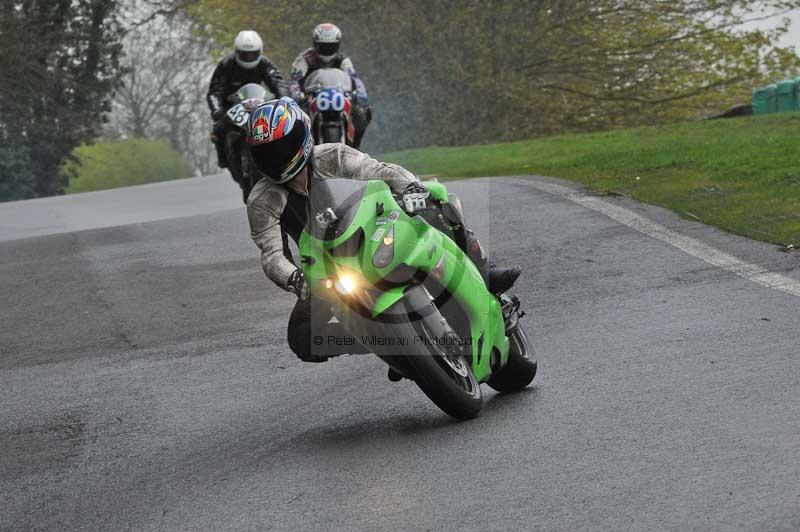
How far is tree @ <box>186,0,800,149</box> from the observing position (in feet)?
113

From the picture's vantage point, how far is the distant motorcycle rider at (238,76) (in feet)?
54.7

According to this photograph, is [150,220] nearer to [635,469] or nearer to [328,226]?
[328,226]

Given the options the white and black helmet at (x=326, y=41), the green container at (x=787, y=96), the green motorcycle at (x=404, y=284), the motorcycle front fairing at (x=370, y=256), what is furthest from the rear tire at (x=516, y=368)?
the green container at (x=787, y=96)

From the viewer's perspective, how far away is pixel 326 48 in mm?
17234

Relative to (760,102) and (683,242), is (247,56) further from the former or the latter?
(760,102)

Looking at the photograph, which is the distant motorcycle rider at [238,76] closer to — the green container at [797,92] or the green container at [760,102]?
the green container at [797,92]

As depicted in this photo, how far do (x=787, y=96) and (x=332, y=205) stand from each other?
66.5 ft

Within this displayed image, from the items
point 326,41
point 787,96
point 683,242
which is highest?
point 326,41

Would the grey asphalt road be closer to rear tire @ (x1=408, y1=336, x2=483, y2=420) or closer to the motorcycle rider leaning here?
rear tire @ (x1=408, y1=336, x2=483, y2=420)

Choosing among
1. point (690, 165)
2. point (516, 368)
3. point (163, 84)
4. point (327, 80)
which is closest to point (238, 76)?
point (327, 80)

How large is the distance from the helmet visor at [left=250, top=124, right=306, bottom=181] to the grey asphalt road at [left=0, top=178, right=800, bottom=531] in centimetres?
131

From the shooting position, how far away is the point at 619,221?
13.7 m

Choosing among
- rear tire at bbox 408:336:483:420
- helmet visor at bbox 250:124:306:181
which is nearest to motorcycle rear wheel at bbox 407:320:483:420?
rear tire at bbox 408:336:483:420

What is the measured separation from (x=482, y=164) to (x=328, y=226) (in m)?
16.0
